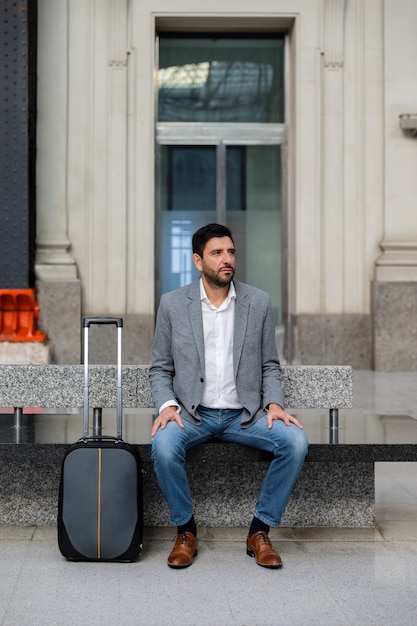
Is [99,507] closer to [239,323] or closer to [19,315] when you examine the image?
[239,323]

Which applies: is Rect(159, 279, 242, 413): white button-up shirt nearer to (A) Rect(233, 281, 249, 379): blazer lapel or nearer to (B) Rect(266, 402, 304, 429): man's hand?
(A) Rect(233, 281, 249, 379): blazer lapel

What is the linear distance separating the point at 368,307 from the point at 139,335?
3.44 metres

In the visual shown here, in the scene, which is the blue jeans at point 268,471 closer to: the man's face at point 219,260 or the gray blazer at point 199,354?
the gray blazer at point 199,354

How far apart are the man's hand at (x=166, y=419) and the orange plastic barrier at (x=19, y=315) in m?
8.19

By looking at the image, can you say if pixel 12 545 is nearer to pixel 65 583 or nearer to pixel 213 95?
pixel 65 583

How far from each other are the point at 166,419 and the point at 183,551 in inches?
25.0

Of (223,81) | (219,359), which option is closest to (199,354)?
(219,359)

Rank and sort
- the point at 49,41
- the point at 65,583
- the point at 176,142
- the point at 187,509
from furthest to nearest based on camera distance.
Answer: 1. the point at 176,142
2. the point at 49,41
3. the point at 187,509
4. the point at 65,583

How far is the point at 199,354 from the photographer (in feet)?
14.9

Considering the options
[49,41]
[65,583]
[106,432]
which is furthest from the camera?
[49,41]

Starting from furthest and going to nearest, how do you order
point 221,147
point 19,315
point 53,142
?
point 221,147 < point 53,142 < point 19,315

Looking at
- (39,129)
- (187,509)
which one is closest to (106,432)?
(187,509)

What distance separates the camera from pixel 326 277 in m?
13.4

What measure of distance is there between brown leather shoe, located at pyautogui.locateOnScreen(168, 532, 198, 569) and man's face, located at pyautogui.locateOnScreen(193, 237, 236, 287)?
1284 mm
